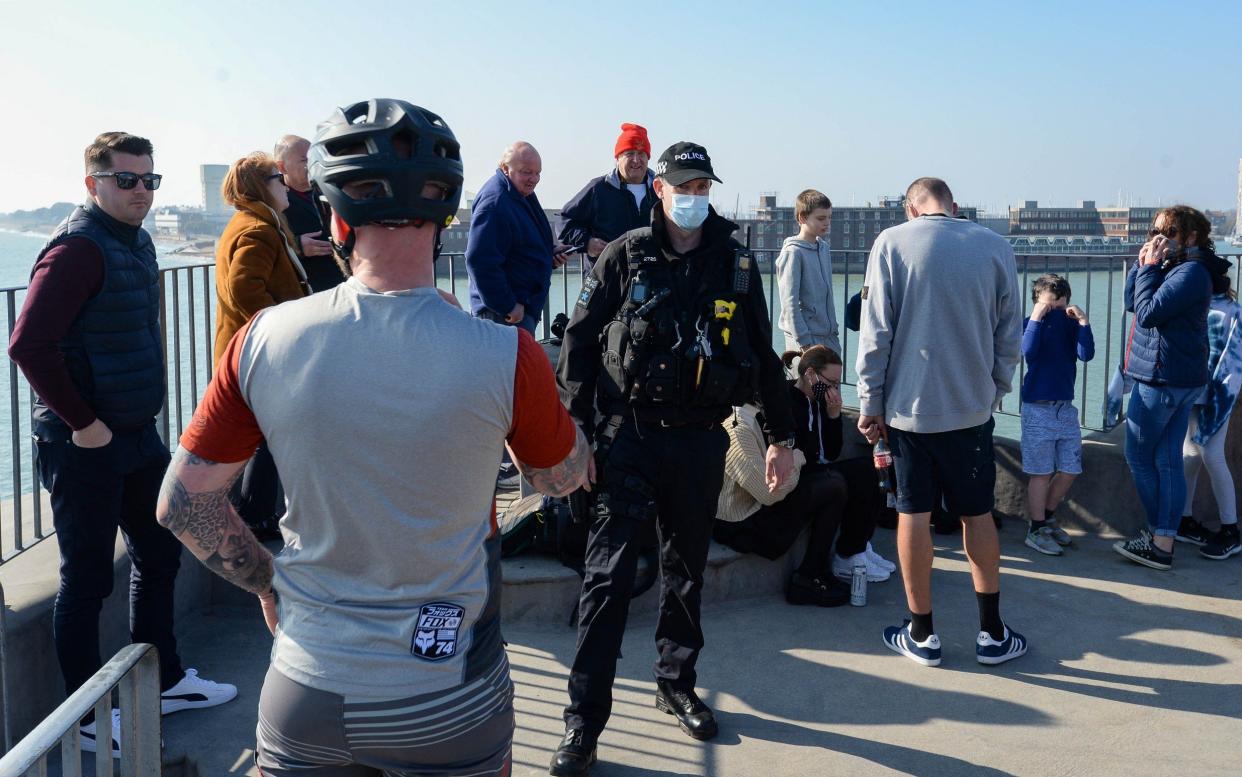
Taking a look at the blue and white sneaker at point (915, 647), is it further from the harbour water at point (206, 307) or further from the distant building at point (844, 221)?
the distant building at point (844, 221)

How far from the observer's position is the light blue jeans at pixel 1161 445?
19.7 feet

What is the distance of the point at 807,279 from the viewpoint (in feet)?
21.8

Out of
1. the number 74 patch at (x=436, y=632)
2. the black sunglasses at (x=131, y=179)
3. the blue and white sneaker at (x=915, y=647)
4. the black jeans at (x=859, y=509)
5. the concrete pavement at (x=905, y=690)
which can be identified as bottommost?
the concrete pavement at (x=905, y=690)

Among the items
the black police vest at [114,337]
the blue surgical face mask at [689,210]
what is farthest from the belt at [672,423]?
the black police vest at [114,337]

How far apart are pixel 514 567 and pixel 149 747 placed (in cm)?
271

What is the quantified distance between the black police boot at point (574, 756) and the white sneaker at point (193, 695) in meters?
1.38

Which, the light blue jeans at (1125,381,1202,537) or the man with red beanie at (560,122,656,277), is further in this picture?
the man with red beanie at (560,122,656,277)

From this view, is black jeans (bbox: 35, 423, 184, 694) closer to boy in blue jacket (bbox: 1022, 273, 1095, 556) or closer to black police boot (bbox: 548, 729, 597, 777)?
black police boot (bbox: 548, 729, 597, 777)

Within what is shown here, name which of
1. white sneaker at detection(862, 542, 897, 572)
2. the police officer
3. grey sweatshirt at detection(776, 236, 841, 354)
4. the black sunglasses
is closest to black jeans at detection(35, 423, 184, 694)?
the black sunglasses

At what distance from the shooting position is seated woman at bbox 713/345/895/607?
5.39 metres

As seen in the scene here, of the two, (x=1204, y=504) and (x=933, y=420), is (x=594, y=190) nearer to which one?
(x=933, y=420)

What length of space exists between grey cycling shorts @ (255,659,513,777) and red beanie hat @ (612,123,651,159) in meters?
4.71

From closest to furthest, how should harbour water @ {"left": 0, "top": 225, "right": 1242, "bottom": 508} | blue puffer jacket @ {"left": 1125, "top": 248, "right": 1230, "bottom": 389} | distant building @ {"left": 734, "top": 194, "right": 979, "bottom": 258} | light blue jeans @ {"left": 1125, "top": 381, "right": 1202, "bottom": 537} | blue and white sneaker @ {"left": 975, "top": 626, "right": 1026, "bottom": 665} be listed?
blue and white sneaker @ {"left": 975, "top": 626, "right": 1026, "bottom": 665}, harbour water @ {"left": 0, "top": 225, "right": 1242, "bottom": 508}, blue puffer jacket @ {"left": 1125, "top": 248, "right": 1230, "bottom": 389}, light blue jeans @ {"left": 1125, "top": 381, "right": 1202, "bottom": 537}, distant building @ {"left": 734, "top": 194, "right": 979, "bottom": 258}

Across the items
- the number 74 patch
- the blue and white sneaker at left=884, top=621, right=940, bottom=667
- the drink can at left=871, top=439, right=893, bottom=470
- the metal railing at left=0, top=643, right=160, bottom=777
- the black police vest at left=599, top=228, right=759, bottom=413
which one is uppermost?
the black police vest at left=599, top=228, right=759, bottom=413
